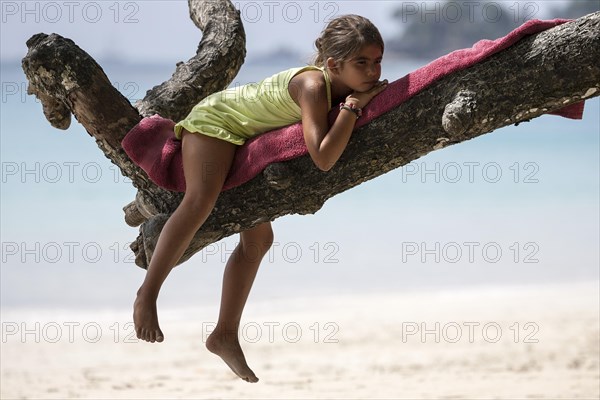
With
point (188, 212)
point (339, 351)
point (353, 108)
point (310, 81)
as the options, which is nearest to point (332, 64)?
point (310, 81)

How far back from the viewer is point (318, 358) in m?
8.93

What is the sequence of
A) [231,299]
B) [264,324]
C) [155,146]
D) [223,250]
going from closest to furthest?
[155,146] < [231,299] < [264,324] < [223,250]

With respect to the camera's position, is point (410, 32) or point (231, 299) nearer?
point (231, 299)

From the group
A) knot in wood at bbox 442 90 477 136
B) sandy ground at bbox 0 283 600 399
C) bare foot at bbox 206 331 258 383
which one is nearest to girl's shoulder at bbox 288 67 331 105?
knot in wood at bbox 442 90 477 136

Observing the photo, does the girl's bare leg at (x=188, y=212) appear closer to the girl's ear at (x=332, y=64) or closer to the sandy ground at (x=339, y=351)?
the girl's ear at (x=332, y=64)

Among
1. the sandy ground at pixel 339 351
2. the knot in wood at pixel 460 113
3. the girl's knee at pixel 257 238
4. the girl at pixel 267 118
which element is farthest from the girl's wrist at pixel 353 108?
the sandy ground at pixel 339 351

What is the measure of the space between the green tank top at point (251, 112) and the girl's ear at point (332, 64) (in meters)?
0.03

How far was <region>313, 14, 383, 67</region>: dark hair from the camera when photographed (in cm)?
267

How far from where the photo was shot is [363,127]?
259cm

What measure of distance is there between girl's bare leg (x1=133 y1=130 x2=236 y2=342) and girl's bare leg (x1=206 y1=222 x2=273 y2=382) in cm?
43

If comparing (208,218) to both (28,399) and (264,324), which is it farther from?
(264,324)

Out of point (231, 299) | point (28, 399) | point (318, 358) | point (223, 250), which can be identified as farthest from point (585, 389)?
point (223, 250)

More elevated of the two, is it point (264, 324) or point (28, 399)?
point (264, 324)

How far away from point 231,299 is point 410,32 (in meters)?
11.2
